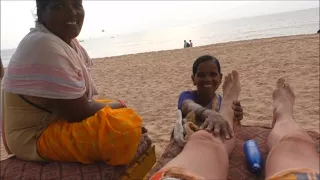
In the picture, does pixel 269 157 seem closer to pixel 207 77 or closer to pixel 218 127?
pixel 218 127

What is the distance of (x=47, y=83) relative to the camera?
5.37ft

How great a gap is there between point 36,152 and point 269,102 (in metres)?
3.77

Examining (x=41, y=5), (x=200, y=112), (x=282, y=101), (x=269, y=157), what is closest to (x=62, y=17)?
(x=41, y=5)

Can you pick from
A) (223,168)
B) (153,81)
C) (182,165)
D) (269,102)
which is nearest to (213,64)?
(223,168)

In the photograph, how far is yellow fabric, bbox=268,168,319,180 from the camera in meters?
1.10

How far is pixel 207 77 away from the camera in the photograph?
2.48 m

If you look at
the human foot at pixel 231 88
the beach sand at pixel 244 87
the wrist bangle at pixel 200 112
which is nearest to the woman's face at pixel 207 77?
the human foot at pixel 231 88

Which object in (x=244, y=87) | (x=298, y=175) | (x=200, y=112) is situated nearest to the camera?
(x=298, y=175)

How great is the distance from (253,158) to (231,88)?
92 centimetres

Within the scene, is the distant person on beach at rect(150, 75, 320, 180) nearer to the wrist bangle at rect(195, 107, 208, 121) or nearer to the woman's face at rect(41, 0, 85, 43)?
the wrist bangle at rect(195, 107, 208, 121)

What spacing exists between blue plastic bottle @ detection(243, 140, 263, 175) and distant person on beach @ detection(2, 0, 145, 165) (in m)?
0.66

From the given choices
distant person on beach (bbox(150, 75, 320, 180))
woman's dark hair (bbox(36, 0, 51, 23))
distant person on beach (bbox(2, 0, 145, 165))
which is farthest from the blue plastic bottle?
woman's dark hair (bbox(36, 0, 51, 23))

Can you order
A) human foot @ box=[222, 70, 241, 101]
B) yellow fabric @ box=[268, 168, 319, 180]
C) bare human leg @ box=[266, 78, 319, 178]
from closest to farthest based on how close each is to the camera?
yellow fabric @ box=[268, 168, 319, 180] < bare human leg @ box=[266, 78, 319, 178] < human foot @ box=[222, 70, 241, 101]

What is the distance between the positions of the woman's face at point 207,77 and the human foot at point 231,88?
122 millimetres
